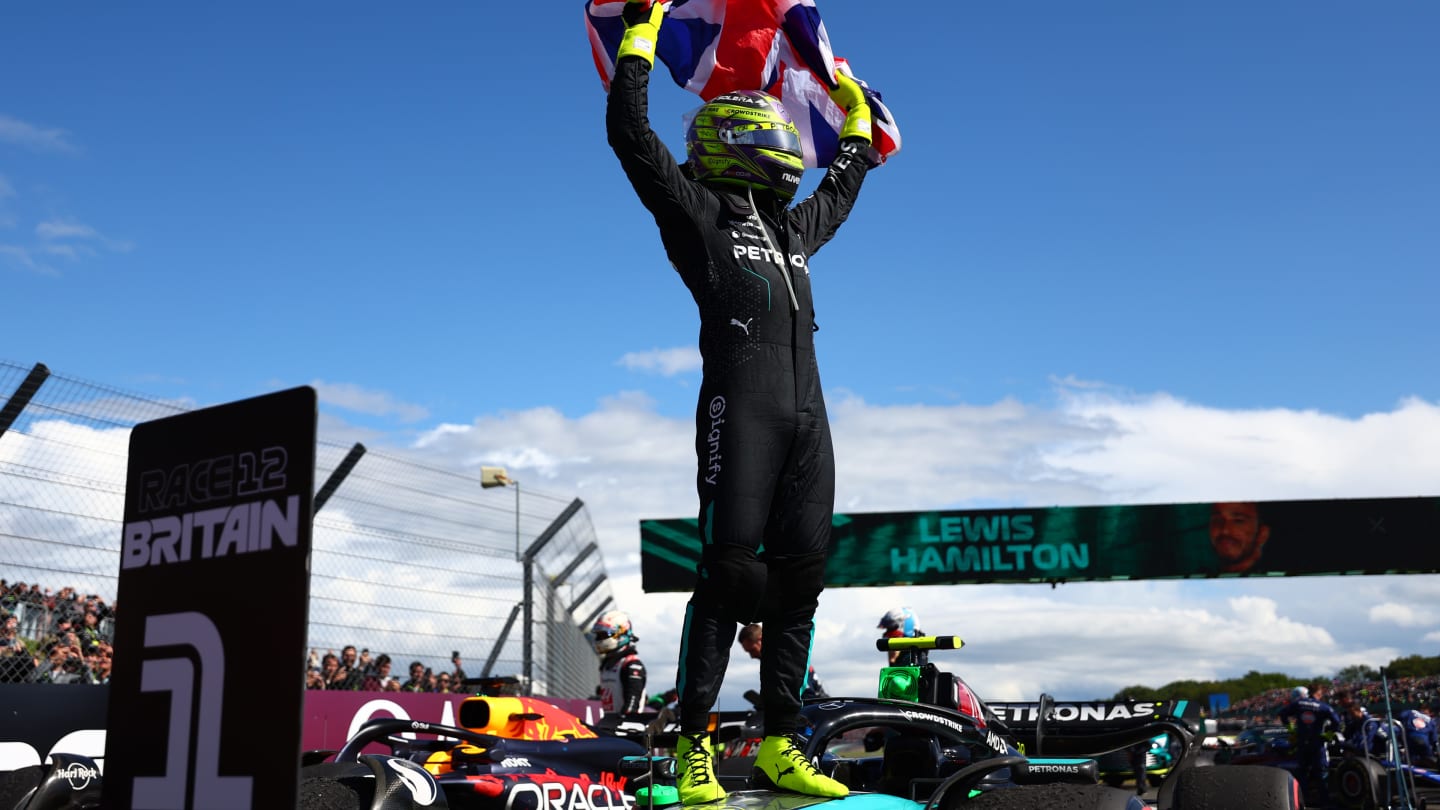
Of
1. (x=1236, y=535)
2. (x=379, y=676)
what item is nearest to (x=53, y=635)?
(x=379, y=676)

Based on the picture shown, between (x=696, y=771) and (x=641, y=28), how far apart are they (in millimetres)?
2307

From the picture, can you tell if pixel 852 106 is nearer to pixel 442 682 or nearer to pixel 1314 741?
pixel 442 682

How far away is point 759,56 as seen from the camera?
4.93 meters

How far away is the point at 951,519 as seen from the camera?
23812 millimetres

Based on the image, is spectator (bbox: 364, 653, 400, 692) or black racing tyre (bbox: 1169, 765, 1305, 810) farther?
spectator (bbox: 364, 653, 400, 692)

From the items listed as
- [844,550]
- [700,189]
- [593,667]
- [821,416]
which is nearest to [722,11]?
[700,189]

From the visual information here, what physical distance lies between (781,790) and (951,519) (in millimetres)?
20599

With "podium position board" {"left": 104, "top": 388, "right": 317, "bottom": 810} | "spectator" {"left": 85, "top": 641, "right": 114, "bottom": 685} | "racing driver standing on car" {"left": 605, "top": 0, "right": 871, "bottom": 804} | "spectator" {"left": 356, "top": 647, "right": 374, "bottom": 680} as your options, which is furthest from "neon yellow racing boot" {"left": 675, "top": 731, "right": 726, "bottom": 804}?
"spectator" {"left": 356, "top": 647, "right": 374, "bottom": 680}

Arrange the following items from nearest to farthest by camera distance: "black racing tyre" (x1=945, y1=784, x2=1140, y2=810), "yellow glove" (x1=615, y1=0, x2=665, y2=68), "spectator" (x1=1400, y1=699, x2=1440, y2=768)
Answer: "black racing tyre" (x1=945, y1=784, x2=1140, y2=810) → "yellow glove" (x1=615, y1=0, x2=665, y2=68) → "spectator" (x1=1400, y1=699, x2=1440, y2=768)

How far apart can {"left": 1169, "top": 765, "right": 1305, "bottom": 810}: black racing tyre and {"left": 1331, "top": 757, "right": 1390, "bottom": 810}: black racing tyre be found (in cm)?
1086

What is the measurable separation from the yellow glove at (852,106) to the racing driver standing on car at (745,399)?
1.88 ft

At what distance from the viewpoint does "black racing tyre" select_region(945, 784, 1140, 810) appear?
11.4 feet

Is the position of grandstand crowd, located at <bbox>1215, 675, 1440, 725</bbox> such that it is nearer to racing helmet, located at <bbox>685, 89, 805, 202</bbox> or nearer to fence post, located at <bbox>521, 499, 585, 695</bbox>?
fence post, located at <bbox>521, 499, 585, 695</bbox>

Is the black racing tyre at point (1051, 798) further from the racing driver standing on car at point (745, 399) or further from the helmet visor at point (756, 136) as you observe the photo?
the helmet visor at point (756, 136)
